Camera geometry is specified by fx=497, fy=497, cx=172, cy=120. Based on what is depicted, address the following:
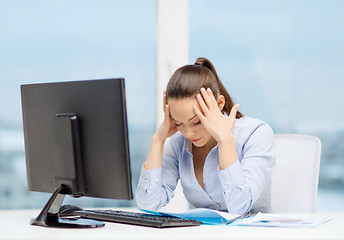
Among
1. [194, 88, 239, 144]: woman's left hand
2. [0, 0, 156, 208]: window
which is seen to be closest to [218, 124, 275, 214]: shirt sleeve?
[194, 88, 239, 144]: woman's left hand

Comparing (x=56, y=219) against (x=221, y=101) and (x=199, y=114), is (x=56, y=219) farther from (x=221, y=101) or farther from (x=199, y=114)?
(x=221, y=101)

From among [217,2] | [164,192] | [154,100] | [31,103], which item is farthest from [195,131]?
[217,2]

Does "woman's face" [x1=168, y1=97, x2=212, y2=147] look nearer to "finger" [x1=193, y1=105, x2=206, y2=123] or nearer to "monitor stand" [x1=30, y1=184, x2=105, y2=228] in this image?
"finger" [x1=193, y1=105, x2=206, y2=123]

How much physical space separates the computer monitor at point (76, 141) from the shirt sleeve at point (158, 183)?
42 centimetres

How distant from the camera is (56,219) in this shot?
147cm

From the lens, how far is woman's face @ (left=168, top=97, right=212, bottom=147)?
170cm

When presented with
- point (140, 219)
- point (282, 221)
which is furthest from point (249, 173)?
point (140, 219)

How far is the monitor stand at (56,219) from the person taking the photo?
1354 millimetres

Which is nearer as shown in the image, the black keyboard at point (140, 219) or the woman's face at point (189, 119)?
the black keyboard at point (140, 219)

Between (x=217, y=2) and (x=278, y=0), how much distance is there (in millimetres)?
377

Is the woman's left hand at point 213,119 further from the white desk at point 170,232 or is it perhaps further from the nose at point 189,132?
the white desk at point 170,232

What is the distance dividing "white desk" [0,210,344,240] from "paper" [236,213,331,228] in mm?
28

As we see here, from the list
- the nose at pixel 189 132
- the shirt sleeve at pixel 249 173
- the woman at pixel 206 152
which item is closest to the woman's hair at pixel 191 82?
the woman at pixel 206 152

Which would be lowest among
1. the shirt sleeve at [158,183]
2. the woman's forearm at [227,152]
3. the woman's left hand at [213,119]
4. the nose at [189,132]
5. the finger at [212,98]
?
the shirt sleeve at [158,183]
